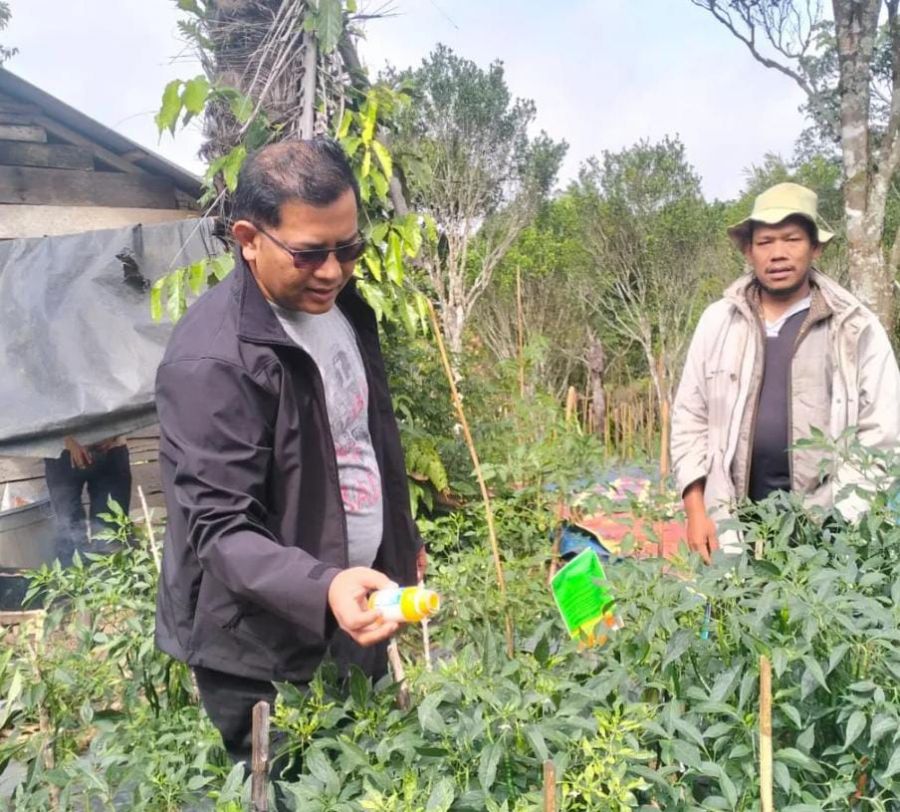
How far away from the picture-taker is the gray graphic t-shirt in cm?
161

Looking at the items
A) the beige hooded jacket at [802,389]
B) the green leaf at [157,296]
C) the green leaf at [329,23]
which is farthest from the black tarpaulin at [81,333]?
the beige hooded jacket at [802,389]

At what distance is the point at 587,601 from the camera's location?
5.58ft

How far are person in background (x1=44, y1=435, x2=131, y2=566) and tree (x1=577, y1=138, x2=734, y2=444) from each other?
13742mm

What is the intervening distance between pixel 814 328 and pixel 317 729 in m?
1.79

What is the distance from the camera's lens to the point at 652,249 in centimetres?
1825

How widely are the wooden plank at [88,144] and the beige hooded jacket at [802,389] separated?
497 cm

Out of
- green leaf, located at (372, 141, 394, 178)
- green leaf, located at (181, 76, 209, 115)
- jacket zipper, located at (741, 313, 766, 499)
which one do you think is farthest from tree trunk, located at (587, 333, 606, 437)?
jacket zipper, located at (741, 313, 766, 499)

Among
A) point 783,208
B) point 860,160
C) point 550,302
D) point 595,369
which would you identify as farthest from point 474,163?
point 783,208

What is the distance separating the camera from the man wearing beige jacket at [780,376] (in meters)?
2.37

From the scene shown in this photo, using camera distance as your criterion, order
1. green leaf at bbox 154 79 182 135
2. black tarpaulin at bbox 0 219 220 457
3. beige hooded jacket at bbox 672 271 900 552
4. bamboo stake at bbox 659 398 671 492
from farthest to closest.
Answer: black tarpaulin at bbox 0 219 220 457 → green leaf at bbox 154 79 182 135 → beige hooded jacket at bbox 672 271 900 552 → bamboo stake at bbox 659 398 671 492

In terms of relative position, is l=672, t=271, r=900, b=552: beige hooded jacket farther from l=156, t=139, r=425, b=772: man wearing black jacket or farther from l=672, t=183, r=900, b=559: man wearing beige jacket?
l=156, t=139, r=425, b=772: man wearing black jacket

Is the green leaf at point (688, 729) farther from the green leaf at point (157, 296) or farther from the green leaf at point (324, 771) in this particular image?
the green leaf at point (157, 296)

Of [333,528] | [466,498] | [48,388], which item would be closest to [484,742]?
[333,528]

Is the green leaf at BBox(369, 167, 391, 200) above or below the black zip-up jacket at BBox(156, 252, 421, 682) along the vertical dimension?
above
